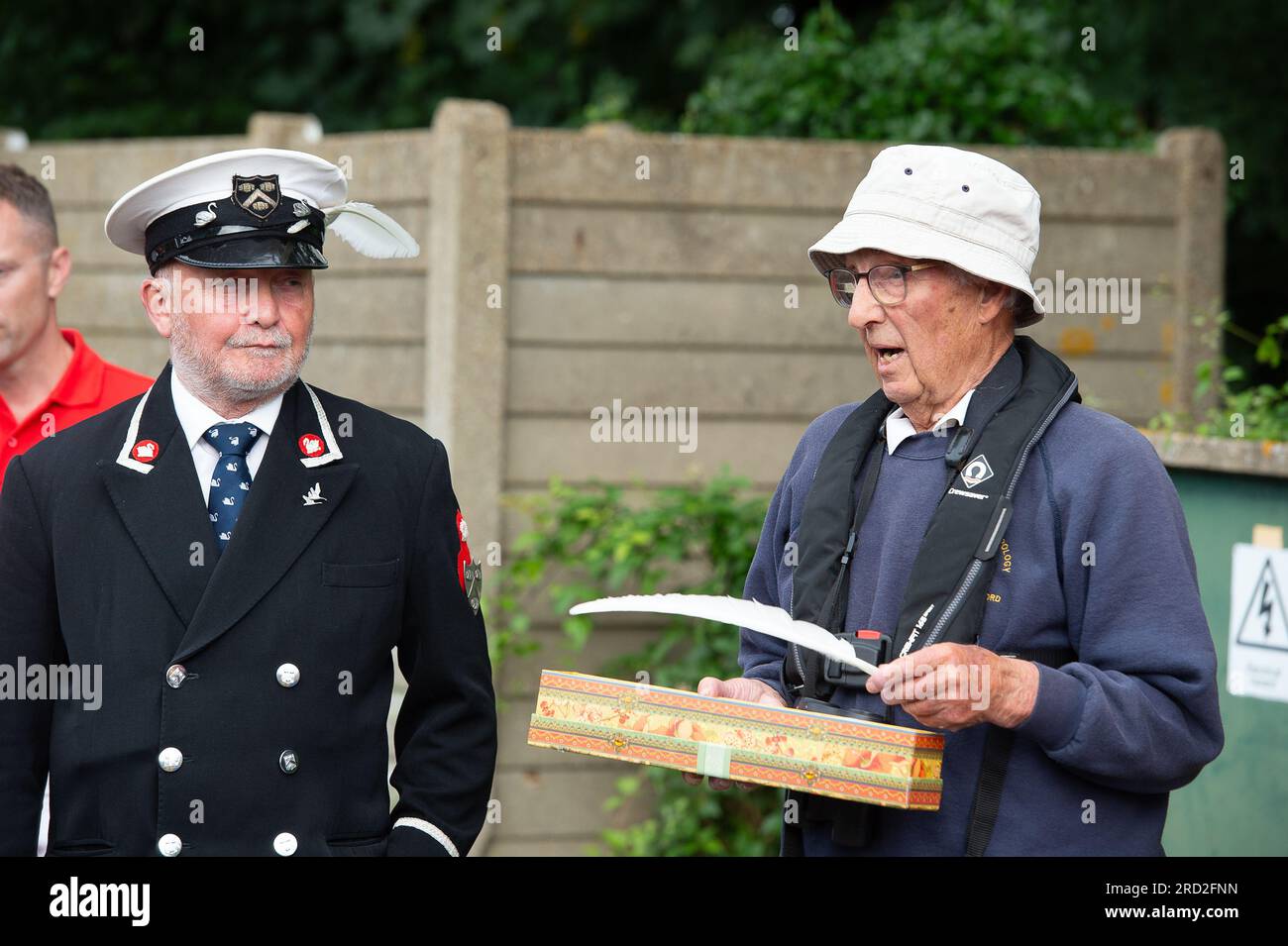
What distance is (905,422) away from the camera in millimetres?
2756

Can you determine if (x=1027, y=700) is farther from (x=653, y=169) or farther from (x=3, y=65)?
(x=3, y=65)

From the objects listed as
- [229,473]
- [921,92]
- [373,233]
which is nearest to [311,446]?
[229,473]

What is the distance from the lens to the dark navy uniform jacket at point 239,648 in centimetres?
259

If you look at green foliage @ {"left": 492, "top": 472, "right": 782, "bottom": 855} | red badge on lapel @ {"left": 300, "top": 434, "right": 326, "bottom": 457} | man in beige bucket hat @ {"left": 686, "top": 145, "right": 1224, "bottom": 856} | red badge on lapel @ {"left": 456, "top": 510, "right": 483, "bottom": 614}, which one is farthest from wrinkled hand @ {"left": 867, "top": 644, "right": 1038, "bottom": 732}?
green foliage @ {"left": 492, "top": 472, "right": 782, "bottom": 855}

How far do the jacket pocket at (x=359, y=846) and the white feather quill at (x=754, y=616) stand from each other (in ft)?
1.78

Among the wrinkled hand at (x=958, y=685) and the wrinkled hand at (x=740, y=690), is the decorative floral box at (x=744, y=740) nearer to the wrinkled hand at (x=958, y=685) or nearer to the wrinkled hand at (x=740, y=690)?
the wrinkled hand at (x=958, y=685)

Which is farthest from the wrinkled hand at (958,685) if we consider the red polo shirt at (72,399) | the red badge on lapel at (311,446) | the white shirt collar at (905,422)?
the red polo shirt at (72,399)

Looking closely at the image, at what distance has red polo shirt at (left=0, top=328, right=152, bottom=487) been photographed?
3.53 meters

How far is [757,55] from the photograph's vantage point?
6871mm

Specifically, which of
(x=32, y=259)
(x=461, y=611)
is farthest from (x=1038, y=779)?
(x=32, y=259)

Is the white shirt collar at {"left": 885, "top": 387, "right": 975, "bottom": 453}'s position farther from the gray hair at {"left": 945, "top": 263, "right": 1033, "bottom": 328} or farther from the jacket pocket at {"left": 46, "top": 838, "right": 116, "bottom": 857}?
the jacket pocket at {"left": 46, "top": 838, "right": 116, "bottom": 857}

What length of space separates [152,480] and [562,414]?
2.81 m

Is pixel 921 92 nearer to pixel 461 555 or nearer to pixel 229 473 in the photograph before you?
pixel 461 555

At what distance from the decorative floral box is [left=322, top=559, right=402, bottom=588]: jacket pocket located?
363 mm
